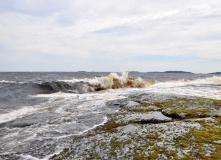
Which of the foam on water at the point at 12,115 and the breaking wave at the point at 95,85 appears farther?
the breaking wave at the point at 95,85

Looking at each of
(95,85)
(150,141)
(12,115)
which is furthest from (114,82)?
(150,141)

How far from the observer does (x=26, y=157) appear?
495cm

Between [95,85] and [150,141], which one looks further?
[95,85]

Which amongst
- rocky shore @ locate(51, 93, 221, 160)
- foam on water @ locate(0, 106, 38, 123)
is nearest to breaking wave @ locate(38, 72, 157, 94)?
foam on water @ locate(0, 106, 38, 123)

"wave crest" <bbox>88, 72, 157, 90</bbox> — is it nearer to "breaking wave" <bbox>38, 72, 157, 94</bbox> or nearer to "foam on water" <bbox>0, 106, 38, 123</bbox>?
"breaking wave" <bbox>38, 72, 157, 94</bbox>

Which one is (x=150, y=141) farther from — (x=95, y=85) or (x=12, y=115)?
(x=95, y=85)

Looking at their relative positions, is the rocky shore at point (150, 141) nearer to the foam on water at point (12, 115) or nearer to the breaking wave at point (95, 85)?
the foam on water at point (12, 115)

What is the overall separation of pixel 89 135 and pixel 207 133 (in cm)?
358

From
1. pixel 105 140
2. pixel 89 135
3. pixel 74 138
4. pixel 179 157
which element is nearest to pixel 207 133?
pixel 179 157

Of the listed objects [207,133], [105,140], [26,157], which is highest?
[207,133]

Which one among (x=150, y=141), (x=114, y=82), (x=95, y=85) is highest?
(x=114, y=82)

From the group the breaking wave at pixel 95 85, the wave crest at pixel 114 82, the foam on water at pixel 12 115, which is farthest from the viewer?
the wave crest at pixel 114 82

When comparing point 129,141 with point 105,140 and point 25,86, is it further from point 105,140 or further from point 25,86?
point 25,86

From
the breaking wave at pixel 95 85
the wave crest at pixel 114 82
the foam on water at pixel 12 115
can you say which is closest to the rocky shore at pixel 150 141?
the foam on water at pixel 12 115
